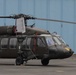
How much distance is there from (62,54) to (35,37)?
208 centimetres

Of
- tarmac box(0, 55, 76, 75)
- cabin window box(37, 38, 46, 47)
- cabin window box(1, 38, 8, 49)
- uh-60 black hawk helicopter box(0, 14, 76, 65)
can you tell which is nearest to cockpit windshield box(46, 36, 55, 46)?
uh-60 black hawk helicopter box(0, 14, 76, 65)

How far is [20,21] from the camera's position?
67.8ft

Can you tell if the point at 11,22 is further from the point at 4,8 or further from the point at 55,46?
the point at 55,46

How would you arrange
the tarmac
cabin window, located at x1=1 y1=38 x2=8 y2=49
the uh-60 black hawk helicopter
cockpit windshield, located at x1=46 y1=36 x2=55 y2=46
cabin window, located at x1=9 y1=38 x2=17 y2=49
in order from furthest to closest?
1. cabin window, located at x1=1 y1=38 x2=8 y2=49
2. cabin window, located at x1=9 y1=38 x2=17 y2=49
3. cockpit windshield, located at x1=46 y1=36 x2=55 y2=46
4. the uh-60 black hawk helicopter
5. the tarmac

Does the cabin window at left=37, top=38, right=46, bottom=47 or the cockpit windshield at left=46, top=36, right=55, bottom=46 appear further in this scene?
the cabin window at left=37, top=38, right=46, bottom=47

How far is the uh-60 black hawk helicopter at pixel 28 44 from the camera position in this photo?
2089cm

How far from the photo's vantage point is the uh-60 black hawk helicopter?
2089cm

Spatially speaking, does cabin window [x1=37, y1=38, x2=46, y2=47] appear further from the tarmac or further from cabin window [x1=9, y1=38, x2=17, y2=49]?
Result: cabin window [x1=9, y1=38, x2=17, y2=49]

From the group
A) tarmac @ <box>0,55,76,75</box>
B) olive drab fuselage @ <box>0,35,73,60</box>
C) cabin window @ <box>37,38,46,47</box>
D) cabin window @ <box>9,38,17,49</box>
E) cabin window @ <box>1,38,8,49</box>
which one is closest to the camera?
tarmac @ <box>0,55,76,75</box>

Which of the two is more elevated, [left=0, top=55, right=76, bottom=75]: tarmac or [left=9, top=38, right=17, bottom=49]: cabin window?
[left=9, top=38, right=17, bottom=49]: cabin window

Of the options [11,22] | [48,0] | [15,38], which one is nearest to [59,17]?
[48,0]
